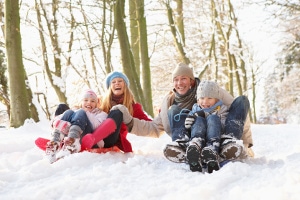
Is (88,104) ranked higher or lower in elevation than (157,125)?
higher

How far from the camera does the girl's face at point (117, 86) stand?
13.2ft

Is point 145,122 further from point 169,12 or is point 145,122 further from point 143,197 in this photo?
point 169,12

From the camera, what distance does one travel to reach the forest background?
7035 mm

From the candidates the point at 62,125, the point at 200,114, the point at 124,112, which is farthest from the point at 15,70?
the point at 200,114

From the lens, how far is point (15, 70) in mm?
5855

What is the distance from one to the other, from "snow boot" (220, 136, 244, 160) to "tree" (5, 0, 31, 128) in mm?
3968

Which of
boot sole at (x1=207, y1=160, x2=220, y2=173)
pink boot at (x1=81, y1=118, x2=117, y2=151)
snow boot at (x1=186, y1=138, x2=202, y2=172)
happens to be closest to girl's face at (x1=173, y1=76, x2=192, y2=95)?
pink boot at (x1=81, y1=118, x2=117, y2=151)

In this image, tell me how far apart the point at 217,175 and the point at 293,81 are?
817 inches

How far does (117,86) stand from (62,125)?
0.86 meters

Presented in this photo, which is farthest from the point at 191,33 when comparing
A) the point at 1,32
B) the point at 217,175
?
the point at 217,175

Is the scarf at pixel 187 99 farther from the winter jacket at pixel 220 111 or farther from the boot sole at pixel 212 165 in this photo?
the boot sole at pixel 212 165

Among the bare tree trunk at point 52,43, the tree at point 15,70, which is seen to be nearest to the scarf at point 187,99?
the tree at point 15,70

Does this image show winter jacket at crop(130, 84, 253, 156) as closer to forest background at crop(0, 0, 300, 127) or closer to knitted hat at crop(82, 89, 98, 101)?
knitted hat at crop(82, 89, 98, 101)

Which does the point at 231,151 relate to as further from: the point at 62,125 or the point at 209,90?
the point at 62,125
